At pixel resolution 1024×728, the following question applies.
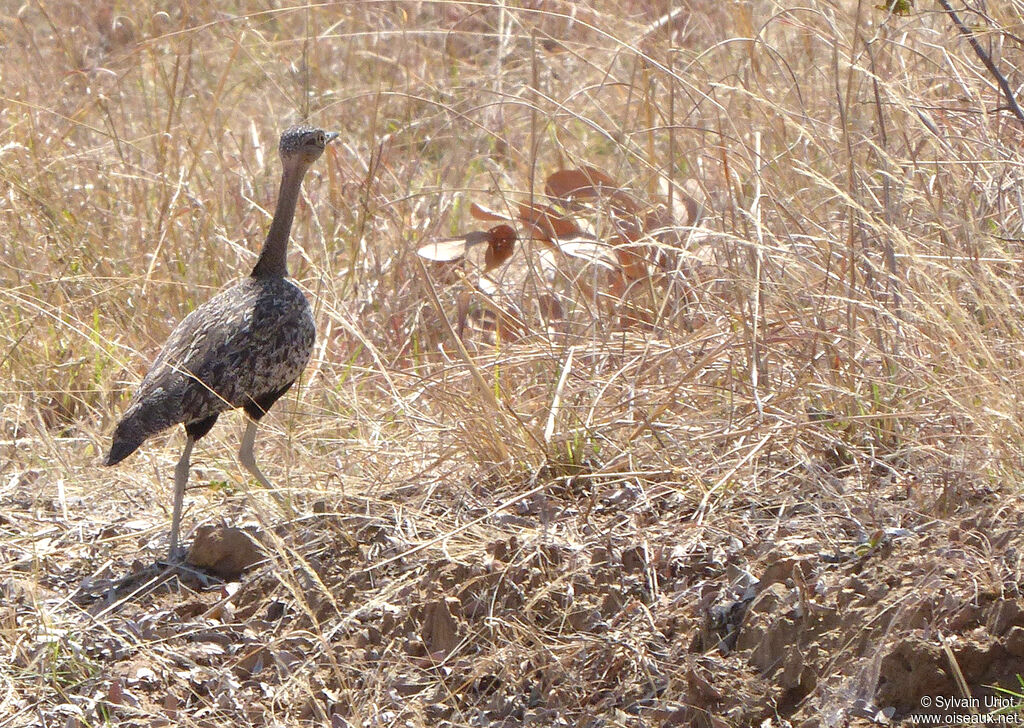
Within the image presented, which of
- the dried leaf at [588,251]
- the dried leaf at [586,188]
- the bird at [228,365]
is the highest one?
the dried leaf at [586,188]

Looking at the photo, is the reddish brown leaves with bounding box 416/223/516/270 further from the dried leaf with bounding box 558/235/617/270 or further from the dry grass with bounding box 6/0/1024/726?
the dried leaf with bounding box 558/235/617/270

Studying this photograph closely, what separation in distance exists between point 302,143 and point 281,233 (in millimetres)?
354

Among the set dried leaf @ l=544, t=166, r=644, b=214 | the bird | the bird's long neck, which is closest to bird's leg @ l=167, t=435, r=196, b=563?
the bird

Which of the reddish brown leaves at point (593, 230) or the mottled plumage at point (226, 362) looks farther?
the reddish brown leaves at point (593, 230)

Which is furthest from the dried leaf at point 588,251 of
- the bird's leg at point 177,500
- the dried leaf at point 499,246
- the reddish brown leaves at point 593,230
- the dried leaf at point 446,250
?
the bird's leg at point 177,500

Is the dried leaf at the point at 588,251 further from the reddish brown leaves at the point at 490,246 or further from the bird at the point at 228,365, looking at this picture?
the bird at the point at 228,365

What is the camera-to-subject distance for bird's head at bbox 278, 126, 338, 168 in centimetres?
475

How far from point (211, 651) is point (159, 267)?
2.76 m

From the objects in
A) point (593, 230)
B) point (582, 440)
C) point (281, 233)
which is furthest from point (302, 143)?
point (582, 440)

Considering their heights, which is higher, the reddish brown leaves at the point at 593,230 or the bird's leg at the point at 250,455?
the reddish brown leaves at the point at 593,230

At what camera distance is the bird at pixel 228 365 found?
13.6 ft

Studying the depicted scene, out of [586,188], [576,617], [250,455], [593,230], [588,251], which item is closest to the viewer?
[576,617]

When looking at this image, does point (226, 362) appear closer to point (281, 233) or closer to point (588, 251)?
point (281, 233)

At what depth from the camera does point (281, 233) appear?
4746mm
